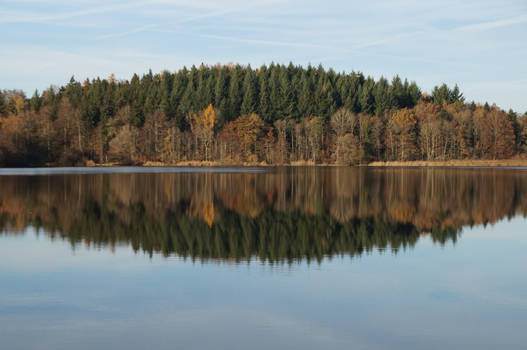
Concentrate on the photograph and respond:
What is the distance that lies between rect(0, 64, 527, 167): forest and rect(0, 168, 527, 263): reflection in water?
84123 mm

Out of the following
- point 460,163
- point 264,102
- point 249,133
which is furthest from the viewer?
point 264,102

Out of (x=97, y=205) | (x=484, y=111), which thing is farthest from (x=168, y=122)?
(x=97, y=205)

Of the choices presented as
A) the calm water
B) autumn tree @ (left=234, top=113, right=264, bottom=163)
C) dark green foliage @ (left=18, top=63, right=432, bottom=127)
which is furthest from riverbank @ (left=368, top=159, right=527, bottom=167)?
the calm water

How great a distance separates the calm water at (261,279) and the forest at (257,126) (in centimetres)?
9738

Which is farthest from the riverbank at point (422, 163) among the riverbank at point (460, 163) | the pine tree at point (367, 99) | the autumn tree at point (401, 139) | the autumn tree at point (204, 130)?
the pine tree at point (367, 99)

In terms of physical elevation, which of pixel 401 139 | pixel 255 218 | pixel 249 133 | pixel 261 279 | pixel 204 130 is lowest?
pixel 261 279

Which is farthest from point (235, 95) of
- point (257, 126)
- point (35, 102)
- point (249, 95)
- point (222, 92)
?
point (35, 102)

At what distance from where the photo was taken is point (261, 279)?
14742 millimetres

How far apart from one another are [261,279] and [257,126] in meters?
124

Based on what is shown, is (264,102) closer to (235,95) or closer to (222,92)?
(235,95)

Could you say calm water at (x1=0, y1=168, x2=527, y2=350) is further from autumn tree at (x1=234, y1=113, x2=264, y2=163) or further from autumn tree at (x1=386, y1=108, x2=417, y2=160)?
autumn tree at (x1=234, y1=113, x2=264, y2=163)

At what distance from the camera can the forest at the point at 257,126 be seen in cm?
12888

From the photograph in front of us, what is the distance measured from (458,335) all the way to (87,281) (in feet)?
32.2

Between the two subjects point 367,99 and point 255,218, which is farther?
point 367,99
